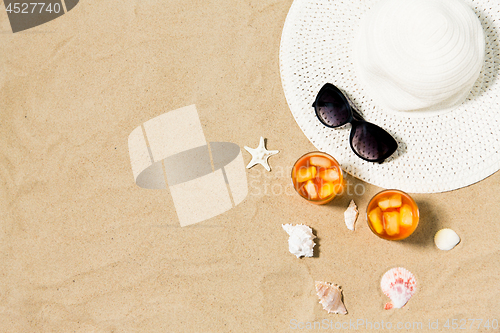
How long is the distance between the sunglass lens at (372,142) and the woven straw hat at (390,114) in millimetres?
30

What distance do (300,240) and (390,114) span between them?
40 centimetres

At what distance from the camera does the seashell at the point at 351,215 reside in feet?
3.04

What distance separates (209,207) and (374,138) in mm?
486

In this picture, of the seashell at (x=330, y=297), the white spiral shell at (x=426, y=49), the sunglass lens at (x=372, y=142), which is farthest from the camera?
the seashell at (x=330, y=297)

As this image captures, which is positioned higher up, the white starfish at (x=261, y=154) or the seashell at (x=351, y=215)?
the white starfish at (x=261, y=154)

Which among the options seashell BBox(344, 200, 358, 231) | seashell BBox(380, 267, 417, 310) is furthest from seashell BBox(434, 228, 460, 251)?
seashell BBox(344, 200, 358, 231)

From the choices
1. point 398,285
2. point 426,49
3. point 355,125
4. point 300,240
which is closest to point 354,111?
point 355,125

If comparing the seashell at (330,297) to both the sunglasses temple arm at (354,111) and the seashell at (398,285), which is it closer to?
the seashell at (398,285)

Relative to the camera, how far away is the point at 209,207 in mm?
971

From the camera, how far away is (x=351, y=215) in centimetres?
93

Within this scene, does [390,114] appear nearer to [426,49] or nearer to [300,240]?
[426,49]

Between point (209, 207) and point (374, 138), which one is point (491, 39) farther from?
point (209, 207)

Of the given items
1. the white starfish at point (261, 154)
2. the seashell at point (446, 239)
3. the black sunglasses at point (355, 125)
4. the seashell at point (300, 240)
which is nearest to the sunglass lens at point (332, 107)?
the black sunglasses at point (355, 125)

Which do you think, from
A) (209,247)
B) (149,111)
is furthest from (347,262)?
(149,111)
